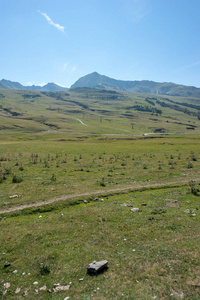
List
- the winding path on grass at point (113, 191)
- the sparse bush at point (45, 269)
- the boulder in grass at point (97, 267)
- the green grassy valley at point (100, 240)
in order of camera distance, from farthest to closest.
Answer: the winding path on grass at point (113, 191) → the sparse bush at point (45, 269) → the boulder in grass at point (97, 267) → the green grassy valley at point (100, 240)

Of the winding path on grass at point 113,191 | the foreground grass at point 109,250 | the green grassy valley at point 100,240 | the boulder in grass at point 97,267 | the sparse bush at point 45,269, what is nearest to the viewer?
the foreground grass at point 109,250

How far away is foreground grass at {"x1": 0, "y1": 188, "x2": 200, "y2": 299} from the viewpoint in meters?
7.96

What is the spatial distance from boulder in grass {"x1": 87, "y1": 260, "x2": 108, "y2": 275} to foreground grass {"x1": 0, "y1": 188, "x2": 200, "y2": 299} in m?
0.28

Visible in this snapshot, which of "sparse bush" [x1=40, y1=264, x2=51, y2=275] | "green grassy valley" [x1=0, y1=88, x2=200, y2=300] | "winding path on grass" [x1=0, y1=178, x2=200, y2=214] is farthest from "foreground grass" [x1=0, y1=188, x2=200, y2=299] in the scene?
"winding path on grass" [x1=0, y1=178, x2=200, y2=214]

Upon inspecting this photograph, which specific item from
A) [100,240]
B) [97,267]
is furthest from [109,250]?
[97,267]

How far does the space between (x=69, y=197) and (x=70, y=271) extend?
380 inches

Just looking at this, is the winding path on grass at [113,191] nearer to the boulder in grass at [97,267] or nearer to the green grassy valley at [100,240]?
the green grassy valley at [100,240]

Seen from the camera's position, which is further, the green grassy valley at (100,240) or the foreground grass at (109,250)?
the green grassy valley at (100,240)

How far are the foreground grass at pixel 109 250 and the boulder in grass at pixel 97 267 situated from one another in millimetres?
277

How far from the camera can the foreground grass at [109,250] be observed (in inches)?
313

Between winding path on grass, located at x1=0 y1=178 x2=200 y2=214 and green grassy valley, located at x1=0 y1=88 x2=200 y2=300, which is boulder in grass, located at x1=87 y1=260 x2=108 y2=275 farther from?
winding path on grass, located at x1=0 y1=178 x2=200 y2=214

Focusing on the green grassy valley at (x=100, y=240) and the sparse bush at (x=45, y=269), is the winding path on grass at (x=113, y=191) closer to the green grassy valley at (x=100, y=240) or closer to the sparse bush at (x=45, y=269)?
the green grassy valley at (x=100, y=240)

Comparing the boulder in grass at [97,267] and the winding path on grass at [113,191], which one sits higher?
the boulder in grass at [97,267]

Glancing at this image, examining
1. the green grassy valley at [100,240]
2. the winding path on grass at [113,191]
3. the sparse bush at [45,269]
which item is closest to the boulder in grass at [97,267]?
the green grassy valley at [100,240]
